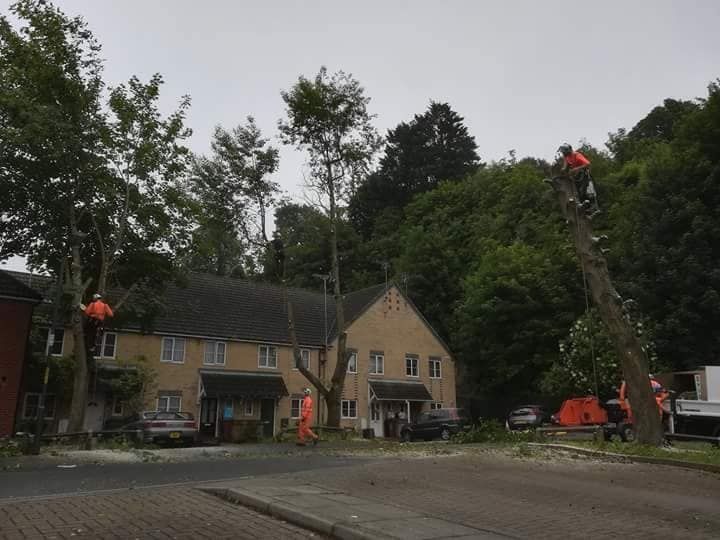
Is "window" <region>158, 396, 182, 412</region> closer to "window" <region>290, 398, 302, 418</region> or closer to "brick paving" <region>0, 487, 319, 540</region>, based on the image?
"window" <region>290, 398, 302, 418</region>

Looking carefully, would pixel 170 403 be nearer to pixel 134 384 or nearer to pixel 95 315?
pixel 134 384

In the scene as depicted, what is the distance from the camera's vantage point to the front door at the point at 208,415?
3244 centimetres

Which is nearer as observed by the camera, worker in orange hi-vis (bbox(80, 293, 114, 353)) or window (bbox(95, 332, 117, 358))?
worker in orange hi-vis (bbox(80, 293, 114, 353))

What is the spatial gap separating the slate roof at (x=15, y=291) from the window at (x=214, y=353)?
10587 mm

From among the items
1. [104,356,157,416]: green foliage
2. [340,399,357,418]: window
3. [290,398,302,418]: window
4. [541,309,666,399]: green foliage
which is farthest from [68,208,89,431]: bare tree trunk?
[541,309,666,399]: green foliage

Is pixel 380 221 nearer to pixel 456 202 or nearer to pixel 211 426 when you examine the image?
pixel 456 202

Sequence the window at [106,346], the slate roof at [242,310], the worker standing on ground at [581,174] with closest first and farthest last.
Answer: the worker standing on ground at [581,174] < the window at [106,346] < the slate roof at [242,310]

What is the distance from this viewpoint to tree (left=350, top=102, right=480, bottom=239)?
62.1 meters

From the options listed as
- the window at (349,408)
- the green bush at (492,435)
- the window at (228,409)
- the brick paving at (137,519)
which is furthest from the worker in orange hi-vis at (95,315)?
the window at (349,408)

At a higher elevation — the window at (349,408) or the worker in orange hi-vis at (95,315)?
the worker in orange hi-vis at (95,315)

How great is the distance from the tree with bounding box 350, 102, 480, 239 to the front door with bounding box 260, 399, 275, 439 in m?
30.0

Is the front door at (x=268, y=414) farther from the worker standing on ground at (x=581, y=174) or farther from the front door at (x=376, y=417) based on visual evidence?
the worker standing on ground at (x=581, y=174)

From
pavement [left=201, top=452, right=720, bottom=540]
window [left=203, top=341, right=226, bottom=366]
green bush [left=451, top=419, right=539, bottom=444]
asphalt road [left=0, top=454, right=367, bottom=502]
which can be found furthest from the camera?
window [left=203, top=341, right=226, bottom=366]

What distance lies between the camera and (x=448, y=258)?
4944 centimetres
